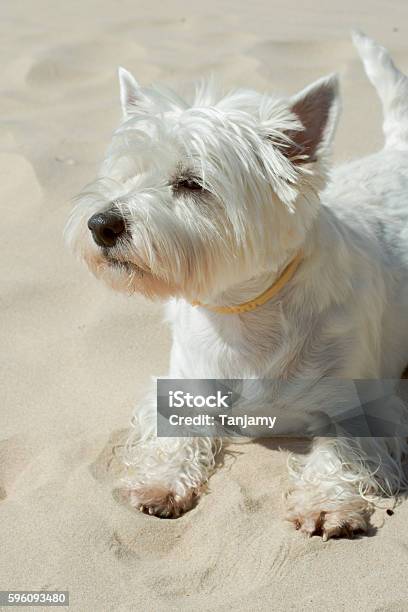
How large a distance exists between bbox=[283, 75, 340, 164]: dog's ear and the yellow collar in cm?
30

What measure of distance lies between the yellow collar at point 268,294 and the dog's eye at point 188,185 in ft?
1.22

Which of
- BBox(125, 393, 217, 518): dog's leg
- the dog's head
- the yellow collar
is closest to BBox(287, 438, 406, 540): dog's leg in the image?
BBox(125, 393, 217, 518): dog's leg

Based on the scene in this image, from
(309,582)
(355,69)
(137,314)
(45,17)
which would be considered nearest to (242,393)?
(309,582)

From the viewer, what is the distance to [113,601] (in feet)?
7.42

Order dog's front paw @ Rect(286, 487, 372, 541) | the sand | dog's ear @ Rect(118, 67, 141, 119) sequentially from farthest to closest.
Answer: dog's ear @ Rect(118, 67, 141, 119), dog's front paw @ Rect(286, 487, 372, 541), the sand

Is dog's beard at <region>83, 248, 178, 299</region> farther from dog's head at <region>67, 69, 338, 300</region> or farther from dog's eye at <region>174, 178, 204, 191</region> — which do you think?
dog's eye at <region>174, 178, 204, 191</region>

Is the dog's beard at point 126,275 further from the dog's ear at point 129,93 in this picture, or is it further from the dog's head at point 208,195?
the dog's ear at point 129,93

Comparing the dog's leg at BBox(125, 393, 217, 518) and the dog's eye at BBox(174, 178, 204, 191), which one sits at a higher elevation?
the dog's eye at BBox(174, 178, 204, 191)

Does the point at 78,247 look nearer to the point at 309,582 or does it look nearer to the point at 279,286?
the point at 279,286

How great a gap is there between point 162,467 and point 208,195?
3.12ft

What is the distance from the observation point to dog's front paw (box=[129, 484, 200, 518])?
103 inches

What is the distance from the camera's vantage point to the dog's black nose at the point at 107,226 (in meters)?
2.32

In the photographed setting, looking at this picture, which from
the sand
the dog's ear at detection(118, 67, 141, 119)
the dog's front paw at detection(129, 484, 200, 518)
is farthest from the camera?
the dog's ear at detection(118, 67, 141, 119)

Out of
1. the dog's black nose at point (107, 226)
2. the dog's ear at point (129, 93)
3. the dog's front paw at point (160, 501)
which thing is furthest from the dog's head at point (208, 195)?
the dog's front paw at point (160, 501)
